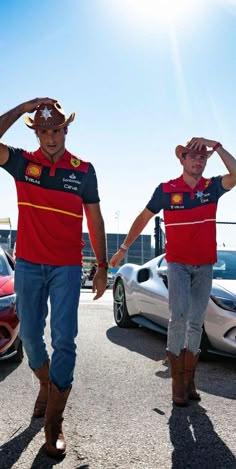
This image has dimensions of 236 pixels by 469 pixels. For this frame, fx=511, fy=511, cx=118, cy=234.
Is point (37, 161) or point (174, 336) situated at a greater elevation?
point (37, 161)

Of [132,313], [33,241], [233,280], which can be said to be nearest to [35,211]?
[33,241]

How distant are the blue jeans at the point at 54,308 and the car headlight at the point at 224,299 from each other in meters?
2.10

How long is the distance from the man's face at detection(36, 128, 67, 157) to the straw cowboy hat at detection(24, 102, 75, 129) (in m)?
0.03

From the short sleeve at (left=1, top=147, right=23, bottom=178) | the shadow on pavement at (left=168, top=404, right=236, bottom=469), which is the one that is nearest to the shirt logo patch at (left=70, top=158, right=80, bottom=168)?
the short sleeve at (left=1, top=147, right=23, bottom=178)

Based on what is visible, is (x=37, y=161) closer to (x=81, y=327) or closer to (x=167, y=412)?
(x=167, y=412)

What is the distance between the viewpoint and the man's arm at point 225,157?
150 inches

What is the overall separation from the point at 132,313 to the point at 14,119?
420 centimetres

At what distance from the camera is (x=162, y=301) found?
18.5 ft

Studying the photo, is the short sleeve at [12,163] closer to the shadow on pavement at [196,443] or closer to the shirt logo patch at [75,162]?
the shirt logo patch at [75,162]

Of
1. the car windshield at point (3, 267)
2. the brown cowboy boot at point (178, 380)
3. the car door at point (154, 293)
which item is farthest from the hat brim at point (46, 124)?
the car door at point (154, 293)

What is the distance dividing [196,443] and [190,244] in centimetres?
148

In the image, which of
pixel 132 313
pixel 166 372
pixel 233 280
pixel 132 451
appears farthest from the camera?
pixel 132 313

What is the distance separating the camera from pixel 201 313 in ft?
12.7

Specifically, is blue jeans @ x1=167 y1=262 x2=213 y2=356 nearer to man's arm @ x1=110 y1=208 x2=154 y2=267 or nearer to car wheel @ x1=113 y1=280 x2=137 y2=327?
man's arm @ x1=110 y1=208 x2=154 y2=267
